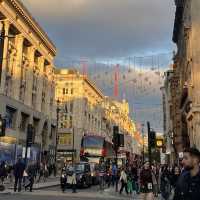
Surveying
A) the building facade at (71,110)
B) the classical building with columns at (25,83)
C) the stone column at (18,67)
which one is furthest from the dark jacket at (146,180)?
the building facade at (71,110)

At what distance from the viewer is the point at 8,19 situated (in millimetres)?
53938

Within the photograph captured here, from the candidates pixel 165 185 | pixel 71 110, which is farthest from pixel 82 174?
pixel 71 110

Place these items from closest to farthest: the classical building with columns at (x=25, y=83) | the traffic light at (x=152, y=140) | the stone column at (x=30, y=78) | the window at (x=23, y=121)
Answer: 1. the traffic light at (x=152, y=140)
2. the classical building with columns at (x=25, y=83)
3. the window at (x=23, y=121)
4. the stone column at (x=30, y=78)

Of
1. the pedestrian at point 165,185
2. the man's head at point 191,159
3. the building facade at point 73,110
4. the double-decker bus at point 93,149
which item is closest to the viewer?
the man's head at point 191,159

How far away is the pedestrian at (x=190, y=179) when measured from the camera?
17.3ft

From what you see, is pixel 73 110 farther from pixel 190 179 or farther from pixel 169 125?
pixel 190 179

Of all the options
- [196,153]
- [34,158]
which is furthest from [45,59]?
[196,153]

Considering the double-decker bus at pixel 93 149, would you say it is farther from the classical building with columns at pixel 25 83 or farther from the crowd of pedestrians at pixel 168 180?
the classical building with columns at pixel 25 83

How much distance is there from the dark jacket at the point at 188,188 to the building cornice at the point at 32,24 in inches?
2040

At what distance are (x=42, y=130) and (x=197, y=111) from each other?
3893 cm

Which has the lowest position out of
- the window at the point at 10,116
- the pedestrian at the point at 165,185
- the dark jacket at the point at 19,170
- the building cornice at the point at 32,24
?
the pedestrian at the point at 165,185

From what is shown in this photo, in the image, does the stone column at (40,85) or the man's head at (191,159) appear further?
the stone column at (40,85)

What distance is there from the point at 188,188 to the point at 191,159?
411 mm

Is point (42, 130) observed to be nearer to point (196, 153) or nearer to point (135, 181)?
point (135, 181)
